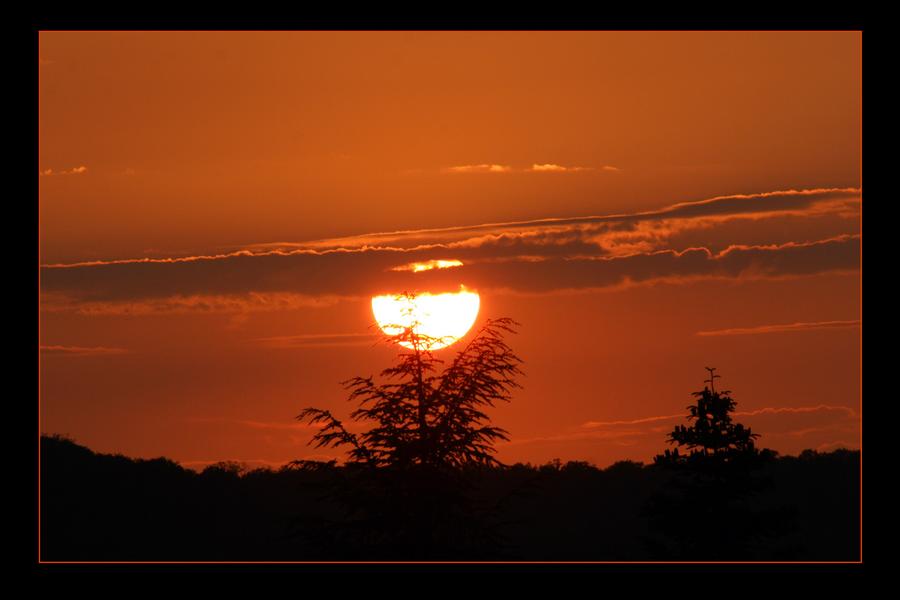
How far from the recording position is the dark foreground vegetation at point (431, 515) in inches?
1073

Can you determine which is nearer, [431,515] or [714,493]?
[431,515]

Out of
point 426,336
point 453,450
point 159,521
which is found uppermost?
point 426,336

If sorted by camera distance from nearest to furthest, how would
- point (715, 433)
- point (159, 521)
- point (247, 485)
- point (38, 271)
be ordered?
point (38, 271) < point (715, 433) < point (247, 485) < point (159, 521)

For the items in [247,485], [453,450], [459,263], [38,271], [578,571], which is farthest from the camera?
[247,485]

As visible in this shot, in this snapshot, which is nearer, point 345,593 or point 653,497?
point 345,593

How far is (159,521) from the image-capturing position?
45750 mm

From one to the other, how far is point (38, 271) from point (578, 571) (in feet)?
30.5

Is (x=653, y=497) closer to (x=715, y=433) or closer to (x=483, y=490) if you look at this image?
(x=715, y=433)

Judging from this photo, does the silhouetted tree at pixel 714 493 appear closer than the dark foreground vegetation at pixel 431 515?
No

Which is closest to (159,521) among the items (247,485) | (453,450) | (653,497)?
(247,485)

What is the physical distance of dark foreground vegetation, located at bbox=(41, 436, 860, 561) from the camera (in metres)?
27.2

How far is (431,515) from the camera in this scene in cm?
2700

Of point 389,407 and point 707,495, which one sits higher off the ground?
point 389,407

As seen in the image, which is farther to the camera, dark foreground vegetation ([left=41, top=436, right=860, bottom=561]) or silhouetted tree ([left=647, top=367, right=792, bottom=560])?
silhouetted tree ([left=647, top=367, right=792, bottom=560])
